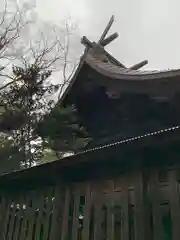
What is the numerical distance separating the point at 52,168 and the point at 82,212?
0.63 metres

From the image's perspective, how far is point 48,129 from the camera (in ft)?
26.6

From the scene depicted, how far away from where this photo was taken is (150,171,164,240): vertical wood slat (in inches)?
116

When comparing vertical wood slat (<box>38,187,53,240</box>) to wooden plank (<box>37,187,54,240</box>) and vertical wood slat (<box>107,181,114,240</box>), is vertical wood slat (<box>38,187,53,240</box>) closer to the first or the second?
wooden plank (<box>37,187,54,240</box>)

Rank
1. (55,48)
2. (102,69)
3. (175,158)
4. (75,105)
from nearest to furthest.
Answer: (175,158)
(102,69)
(75,105)
(55,48)

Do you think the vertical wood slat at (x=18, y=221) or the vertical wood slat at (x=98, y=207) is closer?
the vertical wood slat at (x=98, y=207)

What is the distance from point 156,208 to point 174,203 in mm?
195

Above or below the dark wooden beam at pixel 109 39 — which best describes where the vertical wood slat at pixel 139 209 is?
below

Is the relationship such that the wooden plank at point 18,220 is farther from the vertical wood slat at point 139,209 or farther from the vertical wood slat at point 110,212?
the vertical wood slat at point 139,209

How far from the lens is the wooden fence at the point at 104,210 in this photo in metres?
3.02

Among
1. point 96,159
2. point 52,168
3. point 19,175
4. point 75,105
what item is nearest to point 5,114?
point 75,105

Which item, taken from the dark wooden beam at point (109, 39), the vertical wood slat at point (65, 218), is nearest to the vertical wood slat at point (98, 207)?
the vertical wood slat at point (65, 218)

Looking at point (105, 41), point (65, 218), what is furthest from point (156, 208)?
point (105, 41)

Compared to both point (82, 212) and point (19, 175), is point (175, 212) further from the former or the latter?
point (19, 175)

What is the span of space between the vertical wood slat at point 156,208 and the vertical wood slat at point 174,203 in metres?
0.14
